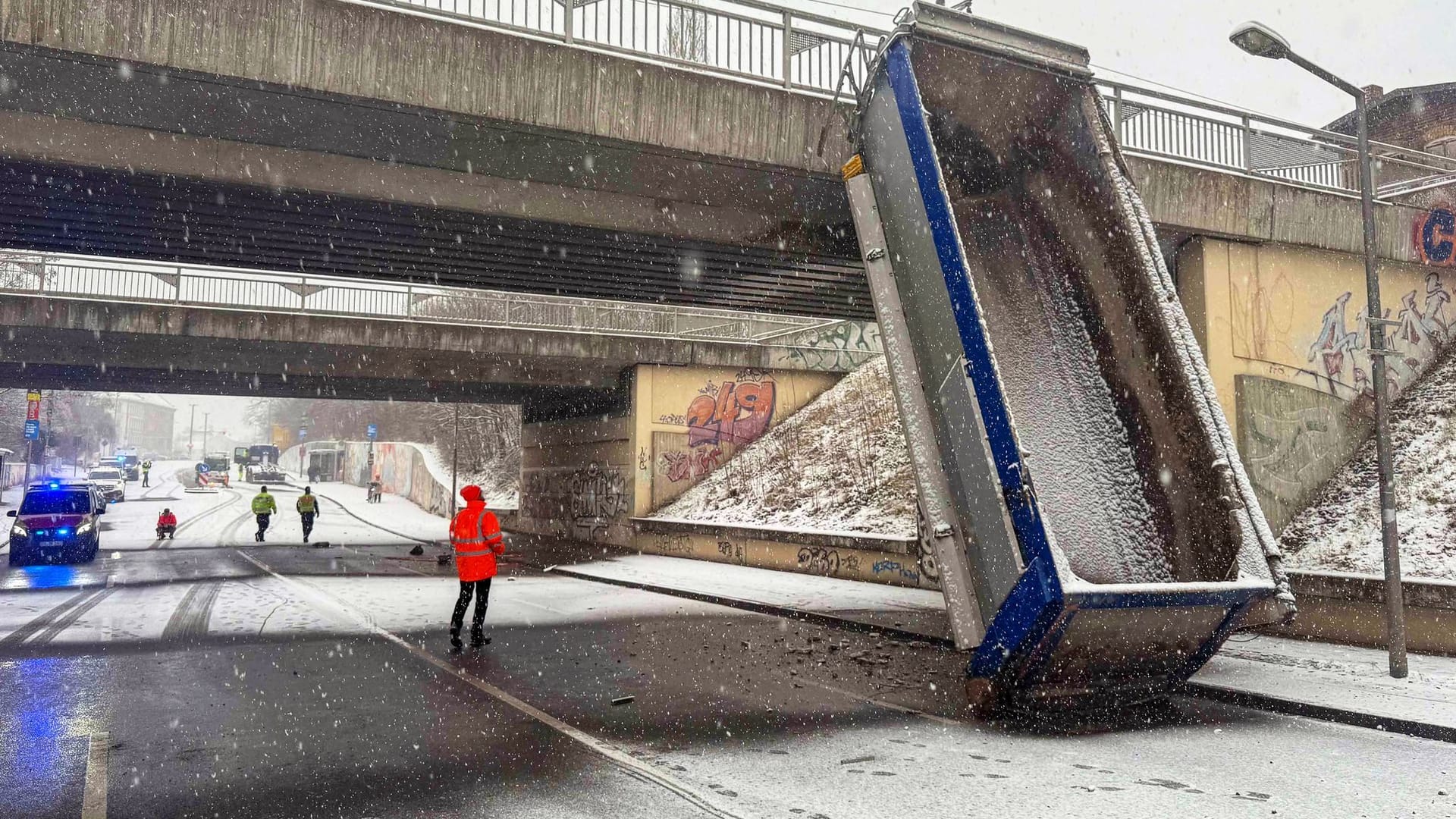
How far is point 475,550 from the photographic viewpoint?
1001 cm

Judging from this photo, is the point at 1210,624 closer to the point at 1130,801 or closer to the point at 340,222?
the point at 1130,801

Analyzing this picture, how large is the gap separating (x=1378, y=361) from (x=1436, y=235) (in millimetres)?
6700

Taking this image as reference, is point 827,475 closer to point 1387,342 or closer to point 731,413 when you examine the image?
point 731,413

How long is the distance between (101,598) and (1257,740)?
16.2 metres

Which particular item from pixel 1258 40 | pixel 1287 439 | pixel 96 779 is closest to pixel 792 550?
pixel 1287 439

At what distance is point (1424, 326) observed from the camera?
13.8 m

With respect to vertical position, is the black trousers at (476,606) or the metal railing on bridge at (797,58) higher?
the metal railing on bridge at (797,58)

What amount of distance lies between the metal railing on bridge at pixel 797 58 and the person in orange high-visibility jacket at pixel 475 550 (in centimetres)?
502

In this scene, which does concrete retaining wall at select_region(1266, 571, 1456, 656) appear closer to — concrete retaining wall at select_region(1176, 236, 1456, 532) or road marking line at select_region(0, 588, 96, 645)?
concrete retaining wall at select_region(1176, 236, 1456, 532)

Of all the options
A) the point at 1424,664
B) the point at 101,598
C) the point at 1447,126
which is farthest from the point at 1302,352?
the point at 1447,126

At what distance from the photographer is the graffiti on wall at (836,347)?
2720cm

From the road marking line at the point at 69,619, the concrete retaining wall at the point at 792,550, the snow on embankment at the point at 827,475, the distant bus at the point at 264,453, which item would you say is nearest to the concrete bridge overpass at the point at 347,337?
the snow on embankment at the point at 827,475

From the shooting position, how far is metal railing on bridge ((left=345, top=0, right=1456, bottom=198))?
32.8ft

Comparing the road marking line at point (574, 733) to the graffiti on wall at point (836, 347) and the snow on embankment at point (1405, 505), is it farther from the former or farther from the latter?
the graffiti on wall at point (836, 347)
